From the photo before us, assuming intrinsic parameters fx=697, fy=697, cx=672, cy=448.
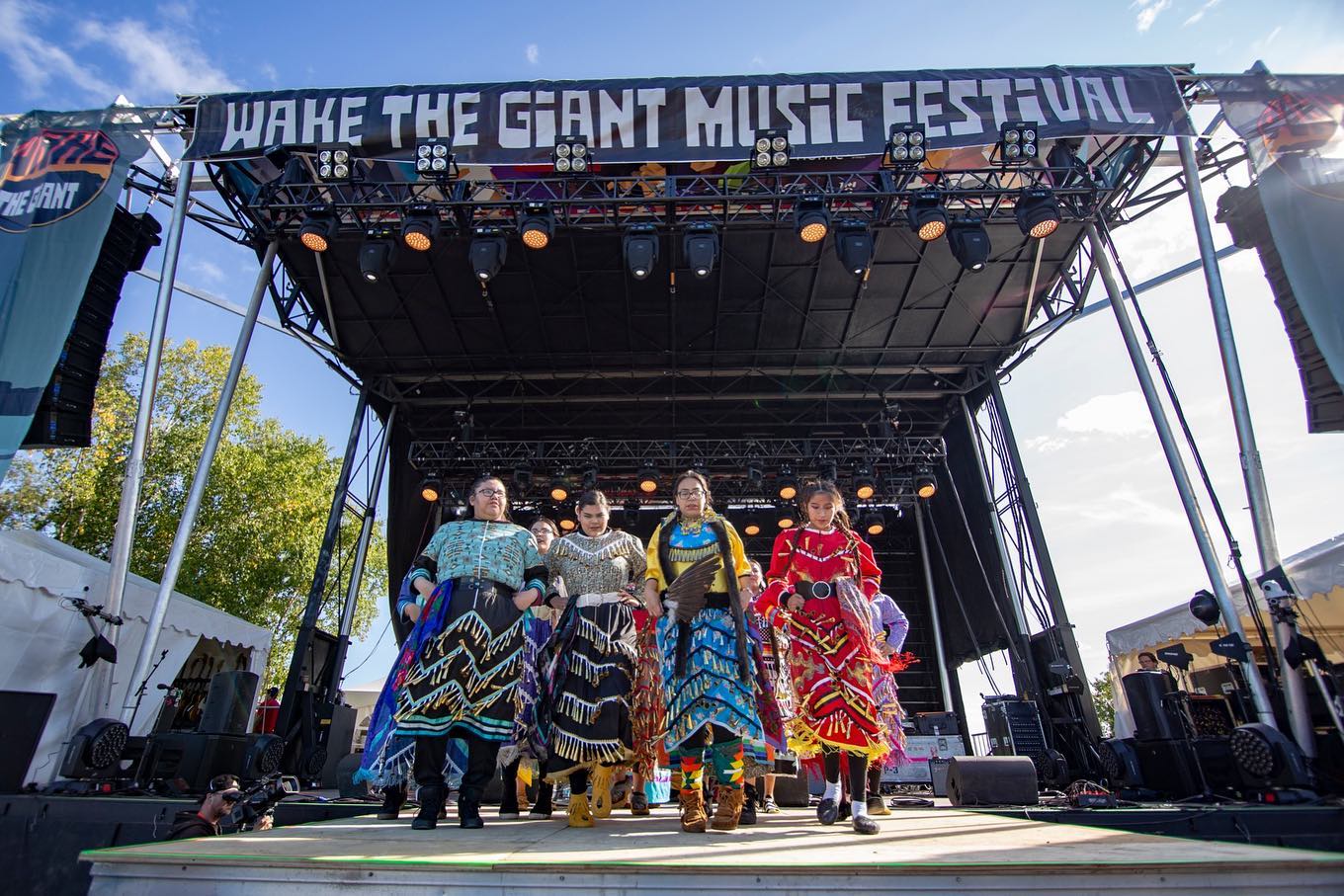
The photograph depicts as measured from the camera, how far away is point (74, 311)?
20.7 feet

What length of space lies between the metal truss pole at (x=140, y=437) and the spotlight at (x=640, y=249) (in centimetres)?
455

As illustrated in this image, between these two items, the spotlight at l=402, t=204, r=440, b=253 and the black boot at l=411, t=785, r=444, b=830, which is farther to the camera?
the spotlight at l=402, t=204, r=440, b=253

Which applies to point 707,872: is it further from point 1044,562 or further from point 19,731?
point 1044,562

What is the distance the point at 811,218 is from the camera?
7.11 metres

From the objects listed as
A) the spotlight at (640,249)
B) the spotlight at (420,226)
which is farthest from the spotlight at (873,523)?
the spotlight at (420,226)

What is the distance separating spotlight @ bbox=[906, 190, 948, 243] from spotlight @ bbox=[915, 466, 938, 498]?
17.1ft

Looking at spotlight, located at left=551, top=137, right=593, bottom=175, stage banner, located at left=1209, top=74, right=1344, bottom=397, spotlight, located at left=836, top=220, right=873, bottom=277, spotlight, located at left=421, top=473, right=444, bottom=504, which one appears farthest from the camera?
spotlight, located at left=421, top=473, right=444, bottom=504

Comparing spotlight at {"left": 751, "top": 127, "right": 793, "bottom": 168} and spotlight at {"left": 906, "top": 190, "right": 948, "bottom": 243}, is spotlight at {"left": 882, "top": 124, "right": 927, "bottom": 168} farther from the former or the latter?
spotlight at {"left": 751, "top": 127, "right": 793, "bottom": 168}

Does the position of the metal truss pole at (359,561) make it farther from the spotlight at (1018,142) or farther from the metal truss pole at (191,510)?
the spotlight at (1018,142)

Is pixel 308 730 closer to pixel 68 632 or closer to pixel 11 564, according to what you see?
pixel 68 632

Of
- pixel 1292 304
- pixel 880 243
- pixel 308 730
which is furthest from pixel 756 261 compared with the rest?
pixel 308 730

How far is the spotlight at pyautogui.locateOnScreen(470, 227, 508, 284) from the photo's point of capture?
7.29 m

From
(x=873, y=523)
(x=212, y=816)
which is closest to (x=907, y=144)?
(x=873, y=523)

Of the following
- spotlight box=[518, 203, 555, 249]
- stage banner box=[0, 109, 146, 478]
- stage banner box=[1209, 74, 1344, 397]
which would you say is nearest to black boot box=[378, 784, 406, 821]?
stage banner box=[0, 109, 146, 478]
